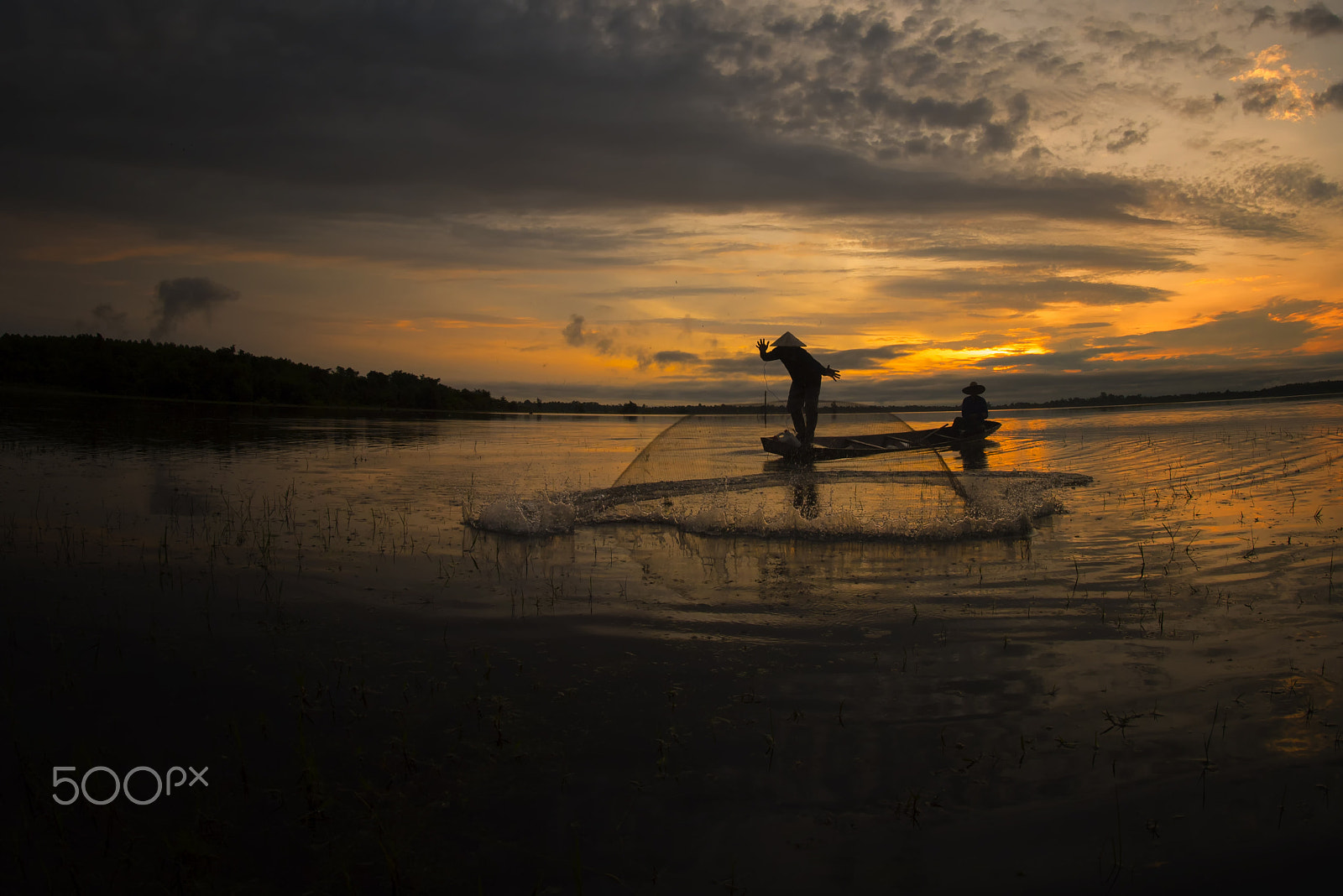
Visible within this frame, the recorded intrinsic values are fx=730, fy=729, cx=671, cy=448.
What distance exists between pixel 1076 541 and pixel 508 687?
761 cm

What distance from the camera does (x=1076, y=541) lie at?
29.9ft

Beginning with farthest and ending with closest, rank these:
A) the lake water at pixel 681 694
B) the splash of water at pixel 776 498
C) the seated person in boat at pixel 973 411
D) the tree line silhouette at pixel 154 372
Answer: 1. the tree line silhouette at pixel 154 372
2. the seated person in boat at pixel 973 411
3. the splash of water at pixel 776 498
4. the lake water at pixel 681 694

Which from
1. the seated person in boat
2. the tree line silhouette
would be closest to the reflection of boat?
the seated person in boat

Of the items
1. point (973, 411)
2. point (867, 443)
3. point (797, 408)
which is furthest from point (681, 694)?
Result: point (973, 411)

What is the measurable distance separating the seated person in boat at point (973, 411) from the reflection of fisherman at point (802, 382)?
9.90m

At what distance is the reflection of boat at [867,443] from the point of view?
18.8 meters

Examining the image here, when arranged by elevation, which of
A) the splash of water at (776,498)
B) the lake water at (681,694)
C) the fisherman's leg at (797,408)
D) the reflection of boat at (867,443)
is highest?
the fisherman's leg at (797,408)

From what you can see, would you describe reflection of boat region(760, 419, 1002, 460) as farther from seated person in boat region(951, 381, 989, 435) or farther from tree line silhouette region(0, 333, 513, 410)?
tree line silhouette region(0, 333, 513, 410)

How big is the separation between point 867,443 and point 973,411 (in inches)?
377

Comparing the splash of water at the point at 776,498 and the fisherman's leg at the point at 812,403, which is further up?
the fisherman's leg at the point at 812,403

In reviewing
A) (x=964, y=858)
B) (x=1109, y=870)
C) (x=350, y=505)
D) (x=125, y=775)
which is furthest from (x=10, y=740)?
(x=350, y=505)

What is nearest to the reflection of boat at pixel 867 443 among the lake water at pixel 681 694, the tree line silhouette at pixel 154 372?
the lake water at pixel 681 694

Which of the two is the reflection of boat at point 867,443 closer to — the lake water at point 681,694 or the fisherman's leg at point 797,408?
the fisherman's leg at point 797,408

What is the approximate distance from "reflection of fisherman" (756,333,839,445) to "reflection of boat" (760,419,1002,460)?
495 mm
